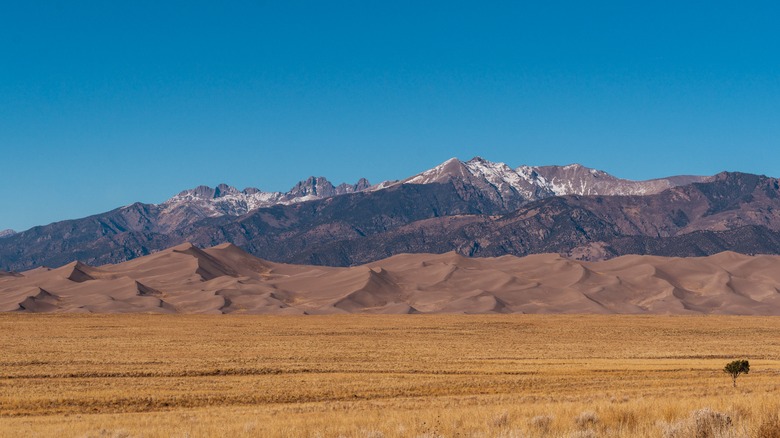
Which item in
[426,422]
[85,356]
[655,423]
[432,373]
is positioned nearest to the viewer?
[655,423]

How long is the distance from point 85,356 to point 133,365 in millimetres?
8001

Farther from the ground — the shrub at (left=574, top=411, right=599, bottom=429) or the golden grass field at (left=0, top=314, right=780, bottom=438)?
the shrub at (left=574, top=411, right=599, bottom=429)

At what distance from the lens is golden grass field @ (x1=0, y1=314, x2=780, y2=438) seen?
23.0 m

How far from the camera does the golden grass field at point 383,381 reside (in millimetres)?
22969

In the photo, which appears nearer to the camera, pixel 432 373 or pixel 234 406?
pixel 234 406

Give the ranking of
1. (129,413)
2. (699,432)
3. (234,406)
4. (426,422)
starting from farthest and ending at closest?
(234,406), (129,413), (426,422), (699,432)

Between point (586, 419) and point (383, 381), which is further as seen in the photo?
point (383, 381)

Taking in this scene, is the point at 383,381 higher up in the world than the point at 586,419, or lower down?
lower down

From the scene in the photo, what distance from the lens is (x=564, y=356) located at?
6719 centimetres

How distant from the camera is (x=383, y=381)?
153 feet

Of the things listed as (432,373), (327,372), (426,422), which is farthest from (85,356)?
(426,422)

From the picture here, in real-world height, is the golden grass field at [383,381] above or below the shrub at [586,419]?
below

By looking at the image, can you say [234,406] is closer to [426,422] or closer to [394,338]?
[426,422]

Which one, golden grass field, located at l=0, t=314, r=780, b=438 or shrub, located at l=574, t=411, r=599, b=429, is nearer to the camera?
shrub, located at l=574, t=411, r=599, b=429
